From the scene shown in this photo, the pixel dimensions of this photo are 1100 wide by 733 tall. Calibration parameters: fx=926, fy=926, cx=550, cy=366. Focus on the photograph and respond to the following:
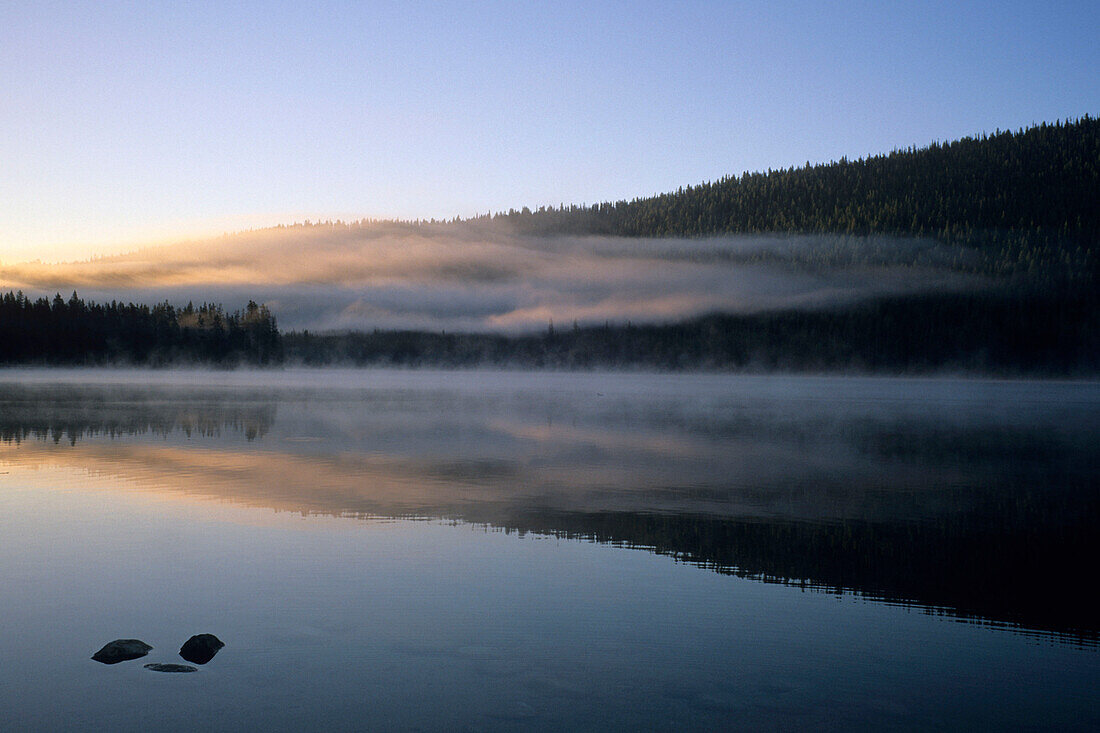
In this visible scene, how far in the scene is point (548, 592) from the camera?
16.0 m

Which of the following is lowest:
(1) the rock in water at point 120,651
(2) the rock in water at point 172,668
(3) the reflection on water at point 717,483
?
(3) the reflection on water at point 717,483

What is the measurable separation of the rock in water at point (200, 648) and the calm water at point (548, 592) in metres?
0.18

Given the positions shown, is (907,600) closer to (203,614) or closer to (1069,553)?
(1069,553)

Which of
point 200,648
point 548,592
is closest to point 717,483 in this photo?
point 548,592

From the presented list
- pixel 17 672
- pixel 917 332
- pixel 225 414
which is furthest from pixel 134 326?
pixel 17 672

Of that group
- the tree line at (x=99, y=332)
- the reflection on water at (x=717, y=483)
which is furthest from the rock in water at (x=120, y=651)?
the tree line at (x=99, y=332)

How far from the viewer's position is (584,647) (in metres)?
13.2

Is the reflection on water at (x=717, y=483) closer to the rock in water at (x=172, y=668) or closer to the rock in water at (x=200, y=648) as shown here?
the rock in water at (x=200, y=648)

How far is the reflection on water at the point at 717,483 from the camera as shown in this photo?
1786cm

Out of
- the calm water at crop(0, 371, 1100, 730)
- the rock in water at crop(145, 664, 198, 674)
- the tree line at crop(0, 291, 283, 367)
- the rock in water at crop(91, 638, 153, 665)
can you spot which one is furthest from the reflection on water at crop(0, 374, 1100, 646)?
the tree line at crop(0, 291, 283, 367)

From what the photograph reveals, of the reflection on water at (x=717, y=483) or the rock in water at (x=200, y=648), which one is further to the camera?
the reflection on water at (x=717, y=483)

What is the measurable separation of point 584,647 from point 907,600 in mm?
6083

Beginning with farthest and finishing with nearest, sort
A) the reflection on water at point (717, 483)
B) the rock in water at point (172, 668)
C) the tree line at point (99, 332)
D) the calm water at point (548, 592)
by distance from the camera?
1. the tree line at point (99, 332)
2. the reflection on water at point (717, 483)
3. the rock in water at point (172, 668)
4. the calm water at point (548, 592)

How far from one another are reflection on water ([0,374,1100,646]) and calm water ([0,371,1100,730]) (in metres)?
0.15
